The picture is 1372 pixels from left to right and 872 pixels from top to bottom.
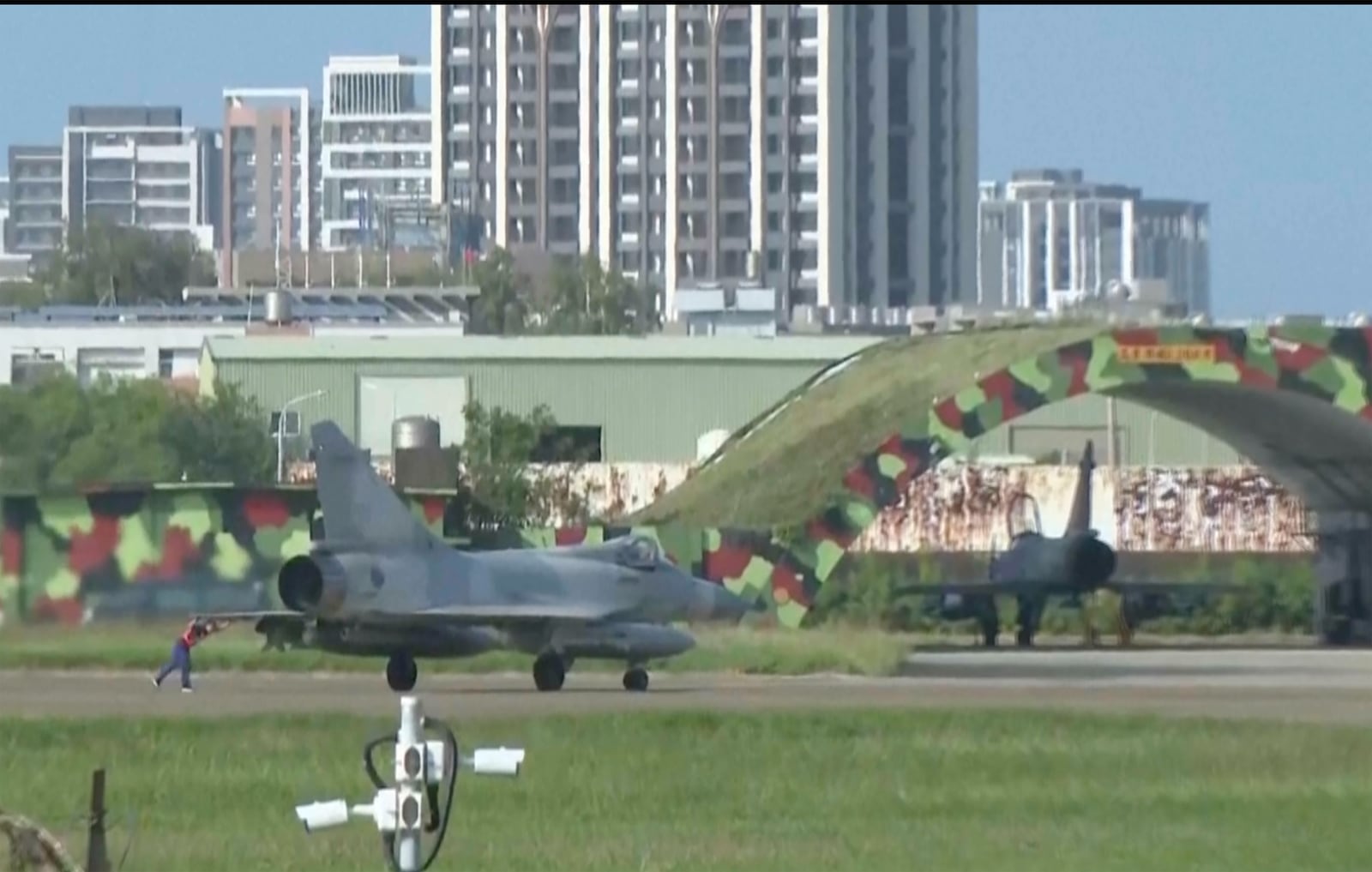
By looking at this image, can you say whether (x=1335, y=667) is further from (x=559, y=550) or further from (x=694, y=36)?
(x=694, y=36)

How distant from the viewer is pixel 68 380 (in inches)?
2746

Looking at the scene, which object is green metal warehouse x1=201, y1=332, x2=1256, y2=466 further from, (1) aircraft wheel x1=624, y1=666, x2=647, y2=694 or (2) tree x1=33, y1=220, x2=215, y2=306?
(2) tree x1=33, y1=220, x2=215, y2=306

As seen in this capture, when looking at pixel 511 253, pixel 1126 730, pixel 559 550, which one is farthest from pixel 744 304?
pixel 1126 730

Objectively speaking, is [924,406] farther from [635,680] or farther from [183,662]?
[183,662]

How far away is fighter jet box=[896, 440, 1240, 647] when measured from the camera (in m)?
52.7

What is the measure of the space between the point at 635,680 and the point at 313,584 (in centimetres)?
420

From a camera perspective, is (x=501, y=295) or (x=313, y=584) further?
(x=501, y=295)

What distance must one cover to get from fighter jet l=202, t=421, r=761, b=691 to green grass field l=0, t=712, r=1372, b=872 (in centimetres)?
752

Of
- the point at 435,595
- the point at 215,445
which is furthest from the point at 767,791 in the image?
the point at 215,445

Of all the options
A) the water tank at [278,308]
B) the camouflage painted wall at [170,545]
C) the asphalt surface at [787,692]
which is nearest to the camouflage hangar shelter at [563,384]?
the camouflage painted wall at [170,545]

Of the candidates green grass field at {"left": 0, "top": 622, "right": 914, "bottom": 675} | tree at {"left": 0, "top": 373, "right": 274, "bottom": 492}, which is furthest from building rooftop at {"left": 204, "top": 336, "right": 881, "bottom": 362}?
green grass field at {"left": 0, "top": 622, "right": 914, "bottom": 675}

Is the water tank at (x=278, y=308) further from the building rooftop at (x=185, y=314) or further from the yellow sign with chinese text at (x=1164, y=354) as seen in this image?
the yellow sign with chinese text at (x=1164, y=354)

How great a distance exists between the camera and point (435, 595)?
3575 cm

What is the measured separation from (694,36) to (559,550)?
12241 cm
